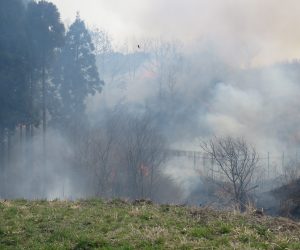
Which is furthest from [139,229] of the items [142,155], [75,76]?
[75,76]

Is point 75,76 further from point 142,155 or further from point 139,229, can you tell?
point 139,229

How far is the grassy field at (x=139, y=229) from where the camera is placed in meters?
6.24

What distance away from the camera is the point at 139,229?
7.29m

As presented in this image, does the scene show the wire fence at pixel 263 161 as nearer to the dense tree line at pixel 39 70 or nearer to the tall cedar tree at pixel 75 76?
the tall cedar tree at pixel 75 76

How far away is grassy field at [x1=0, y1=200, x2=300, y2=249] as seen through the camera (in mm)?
6242

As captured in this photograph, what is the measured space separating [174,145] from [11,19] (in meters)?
20.7

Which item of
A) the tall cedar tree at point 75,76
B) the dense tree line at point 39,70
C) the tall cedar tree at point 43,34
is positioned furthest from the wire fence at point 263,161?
the tall cedar tree at point 43,34

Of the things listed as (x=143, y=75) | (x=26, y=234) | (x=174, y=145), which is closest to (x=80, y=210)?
(x=26, y=234)

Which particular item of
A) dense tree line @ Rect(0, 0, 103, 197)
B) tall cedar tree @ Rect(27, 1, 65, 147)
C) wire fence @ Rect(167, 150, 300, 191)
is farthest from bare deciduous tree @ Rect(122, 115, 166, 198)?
tall cedar tree @ Rect(27, 1, 65, 147)

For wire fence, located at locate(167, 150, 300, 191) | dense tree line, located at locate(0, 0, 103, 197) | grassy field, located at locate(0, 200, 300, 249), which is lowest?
grassy field, located at locate(0, 200, 300, 249)

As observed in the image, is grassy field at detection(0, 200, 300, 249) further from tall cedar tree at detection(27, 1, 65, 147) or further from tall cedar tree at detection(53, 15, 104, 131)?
tall cedar tree at detection(53, 15, 104, 131)

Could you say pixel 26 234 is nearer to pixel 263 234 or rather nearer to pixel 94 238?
pixel 94 238

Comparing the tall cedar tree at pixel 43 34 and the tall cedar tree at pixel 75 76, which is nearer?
the tall cedar tree at pixel 43 34

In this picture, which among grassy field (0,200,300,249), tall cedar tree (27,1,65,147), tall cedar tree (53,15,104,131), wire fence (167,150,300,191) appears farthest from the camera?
wire fence (167,150,300,191)
